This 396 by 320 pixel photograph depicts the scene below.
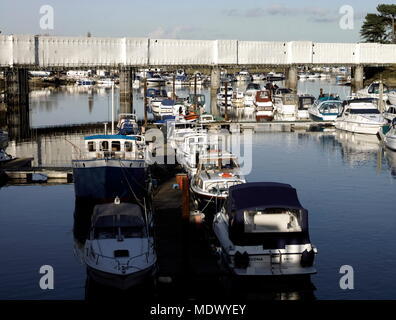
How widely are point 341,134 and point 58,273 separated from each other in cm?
5115

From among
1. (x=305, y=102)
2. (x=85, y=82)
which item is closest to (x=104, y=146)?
(x=305, y=102)

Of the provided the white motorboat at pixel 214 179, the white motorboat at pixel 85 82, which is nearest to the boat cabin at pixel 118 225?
the white motorboat at pixel 214 179

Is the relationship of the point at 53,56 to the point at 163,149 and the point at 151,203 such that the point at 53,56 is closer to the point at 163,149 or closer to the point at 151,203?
the point at 163,149

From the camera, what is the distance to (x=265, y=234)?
84.7 ft

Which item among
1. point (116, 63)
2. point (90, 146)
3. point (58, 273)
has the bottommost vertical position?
point (58, 273)

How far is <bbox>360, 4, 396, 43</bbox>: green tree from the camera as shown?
144m

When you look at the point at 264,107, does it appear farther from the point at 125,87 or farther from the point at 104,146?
the point at 104,146

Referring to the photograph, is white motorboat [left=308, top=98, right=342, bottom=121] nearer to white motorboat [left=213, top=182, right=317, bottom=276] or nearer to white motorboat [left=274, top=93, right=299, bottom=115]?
white motorboat [left=274, top=93, right=299, bottom=115]

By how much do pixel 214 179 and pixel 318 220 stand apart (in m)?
5.81

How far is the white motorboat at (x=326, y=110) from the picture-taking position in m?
82.6

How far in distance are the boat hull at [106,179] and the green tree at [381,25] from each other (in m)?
118

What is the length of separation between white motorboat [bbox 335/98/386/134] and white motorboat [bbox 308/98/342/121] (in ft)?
14.1
